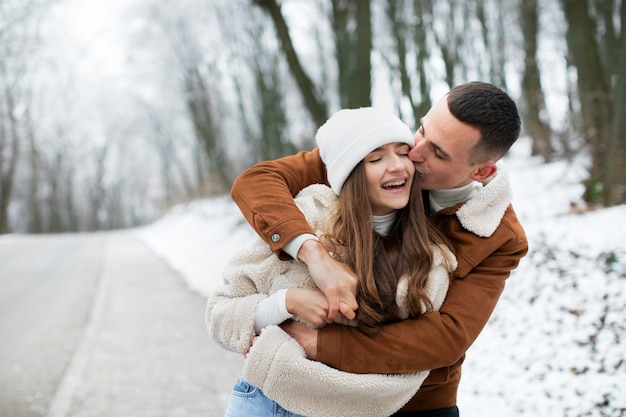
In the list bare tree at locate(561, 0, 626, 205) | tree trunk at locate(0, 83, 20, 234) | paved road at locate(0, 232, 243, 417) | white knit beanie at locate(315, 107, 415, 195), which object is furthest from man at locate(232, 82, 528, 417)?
tree trunk at locate(0, 83, 20, 234)

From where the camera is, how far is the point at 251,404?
1.76m

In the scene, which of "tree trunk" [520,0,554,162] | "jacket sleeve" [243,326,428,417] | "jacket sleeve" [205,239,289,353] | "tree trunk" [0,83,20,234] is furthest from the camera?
"tree trunk" [0,83,20,234]

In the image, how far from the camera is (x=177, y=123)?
1389 inches

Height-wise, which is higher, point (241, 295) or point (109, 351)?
point (241, 295)

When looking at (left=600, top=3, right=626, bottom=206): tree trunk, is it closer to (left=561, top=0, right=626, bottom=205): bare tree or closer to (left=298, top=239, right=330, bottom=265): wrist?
(left=561, top=0, right=626, bottom=205): bare tree

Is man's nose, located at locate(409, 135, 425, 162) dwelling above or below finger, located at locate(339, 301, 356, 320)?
above

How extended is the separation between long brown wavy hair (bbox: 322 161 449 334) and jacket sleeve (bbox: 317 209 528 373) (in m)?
0.06

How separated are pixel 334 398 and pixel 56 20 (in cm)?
2566

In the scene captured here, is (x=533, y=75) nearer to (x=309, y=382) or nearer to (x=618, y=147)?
(x=618, y=147)

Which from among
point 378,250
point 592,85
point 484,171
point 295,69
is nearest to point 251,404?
point 378,250

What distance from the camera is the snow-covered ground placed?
3.85 m

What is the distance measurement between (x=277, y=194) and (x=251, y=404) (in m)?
0.71

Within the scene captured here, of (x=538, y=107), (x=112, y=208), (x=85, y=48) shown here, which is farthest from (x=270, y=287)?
(x=112, y=208)

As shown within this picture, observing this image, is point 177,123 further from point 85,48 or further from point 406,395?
point 406,395
